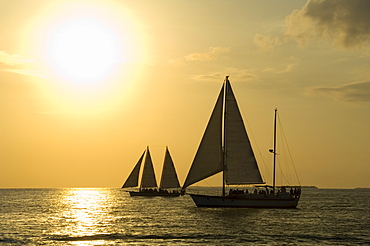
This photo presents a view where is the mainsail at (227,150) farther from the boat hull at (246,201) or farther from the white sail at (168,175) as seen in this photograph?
the white sail at (168,175)

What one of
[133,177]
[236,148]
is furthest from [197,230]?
[133,177]

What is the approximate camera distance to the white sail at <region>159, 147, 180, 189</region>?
135125mm

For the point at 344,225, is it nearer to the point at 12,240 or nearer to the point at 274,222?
the point at 274,222

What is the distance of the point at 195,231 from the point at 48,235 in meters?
14.7

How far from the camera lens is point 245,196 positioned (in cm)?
7725

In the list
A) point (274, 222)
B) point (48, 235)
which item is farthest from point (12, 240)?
point (274, 222)

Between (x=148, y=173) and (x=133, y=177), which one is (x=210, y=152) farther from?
(x=133, y=177)

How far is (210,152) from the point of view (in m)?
76.1

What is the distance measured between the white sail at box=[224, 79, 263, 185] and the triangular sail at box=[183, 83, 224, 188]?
126 centimetres

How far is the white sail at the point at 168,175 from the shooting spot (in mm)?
135125

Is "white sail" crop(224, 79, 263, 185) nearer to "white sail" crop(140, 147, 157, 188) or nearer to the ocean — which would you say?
the ocean

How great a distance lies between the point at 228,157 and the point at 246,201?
21.9 ft

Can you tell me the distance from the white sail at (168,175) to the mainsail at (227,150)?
2296 inches

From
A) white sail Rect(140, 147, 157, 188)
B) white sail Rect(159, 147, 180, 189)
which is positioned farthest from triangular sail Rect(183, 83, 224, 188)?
white sail Rect(140, 147, 157, 188)
